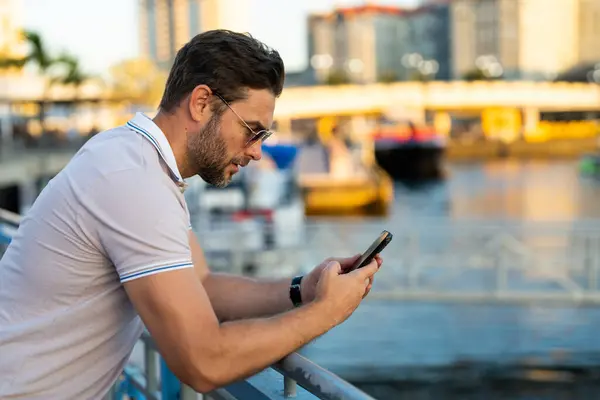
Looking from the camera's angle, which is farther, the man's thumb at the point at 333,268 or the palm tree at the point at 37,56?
the palm tree at the point at 37,56

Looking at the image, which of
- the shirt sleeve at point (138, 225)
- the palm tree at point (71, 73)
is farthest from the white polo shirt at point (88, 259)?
the palm tree at point (71, 73)

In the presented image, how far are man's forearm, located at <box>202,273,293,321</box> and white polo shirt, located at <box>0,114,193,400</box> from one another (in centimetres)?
49

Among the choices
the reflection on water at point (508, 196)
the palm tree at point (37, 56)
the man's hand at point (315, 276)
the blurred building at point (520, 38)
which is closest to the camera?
the man's hand at point (315, 276)

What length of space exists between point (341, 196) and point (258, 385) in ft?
103

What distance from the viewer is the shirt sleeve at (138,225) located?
1827 millimetres

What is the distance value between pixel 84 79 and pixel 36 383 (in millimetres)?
52905

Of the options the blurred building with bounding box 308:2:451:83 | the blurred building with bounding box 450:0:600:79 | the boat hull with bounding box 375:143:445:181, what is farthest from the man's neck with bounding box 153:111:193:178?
the blurred building with bounding box 308:2:451:83

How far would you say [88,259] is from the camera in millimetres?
1945

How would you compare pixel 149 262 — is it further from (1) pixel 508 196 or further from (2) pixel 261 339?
(1) pixel 508 196

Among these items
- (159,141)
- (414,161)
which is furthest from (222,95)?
(414,161)

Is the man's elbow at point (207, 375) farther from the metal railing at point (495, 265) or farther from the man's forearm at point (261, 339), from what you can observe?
the metal railing at point (495, 265)

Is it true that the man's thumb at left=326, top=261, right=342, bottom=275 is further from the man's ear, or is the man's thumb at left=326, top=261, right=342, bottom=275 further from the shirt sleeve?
the man's ear

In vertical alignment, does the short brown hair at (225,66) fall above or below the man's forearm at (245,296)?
above

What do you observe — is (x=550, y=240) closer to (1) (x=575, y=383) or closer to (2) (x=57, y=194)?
(1) (x=575, y=383)
